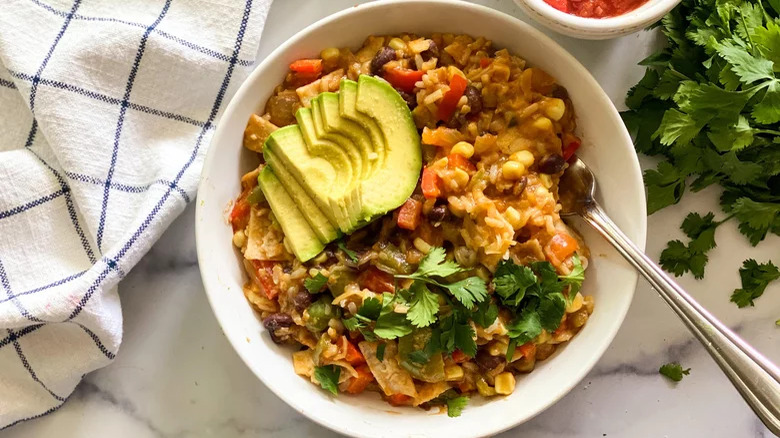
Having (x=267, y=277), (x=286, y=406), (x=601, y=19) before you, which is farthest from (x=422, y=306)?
(x=601, y=19)

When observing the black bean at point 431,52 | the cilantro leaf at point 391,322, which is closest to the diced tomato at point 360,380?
the cilantro leaf at point 391,322

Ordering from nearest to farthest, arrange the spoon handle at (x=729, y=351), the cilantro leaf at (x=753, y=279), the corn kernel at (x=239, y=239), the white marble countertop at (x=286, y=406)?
the spoon handle at (x=729, y=351), the corn kernel at (x=239, y=239), the cilantro leaf at (x=753, y=279), the white marble countertop at (x=286, y=406)

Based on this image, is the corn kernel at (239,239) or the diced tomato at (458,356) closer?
the diced tomato at (458,356)

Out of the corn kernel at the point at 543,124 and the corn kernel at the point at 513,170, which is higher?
the corn kernel at the point at 543,124

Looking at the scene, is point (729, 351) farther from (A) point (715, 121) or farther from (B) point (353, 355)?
(B) point (353, 355)

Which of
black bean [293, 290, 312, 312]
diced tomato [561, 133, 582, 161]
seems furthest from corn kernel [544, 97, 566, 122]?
black bean [293, 290, 312, 312]

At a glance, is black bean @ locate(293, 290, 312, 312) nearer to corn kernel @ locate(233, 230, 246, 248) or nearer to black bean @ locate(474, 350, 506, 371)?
corn kernel @ locate(233, 230, 246, 248)

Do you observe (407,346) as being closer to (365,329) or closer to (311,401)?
(365,329)

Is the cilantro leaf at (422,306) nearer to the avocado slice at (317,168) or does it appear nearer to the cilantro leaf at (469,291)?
the cilantro leaf at (469,291)

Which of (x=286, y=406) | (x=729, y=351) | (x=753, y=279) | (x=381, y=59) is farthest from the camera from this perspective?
(x=286, y=406)
